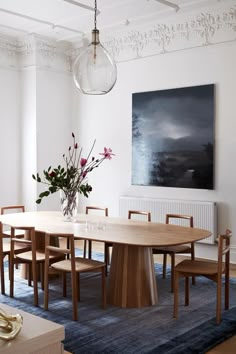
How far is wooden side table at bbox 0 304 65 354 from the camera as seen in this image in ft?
4.25

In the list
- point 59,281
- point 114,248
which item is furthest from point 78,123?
point 114,248

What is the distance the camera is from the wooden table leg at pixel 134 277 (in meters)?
4.18

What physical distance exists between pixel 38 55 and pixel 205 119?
2976mm

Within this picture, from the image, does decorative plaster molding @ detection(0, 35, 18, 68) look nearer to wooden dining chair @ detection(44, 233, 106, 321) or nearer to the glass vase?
the glass vase

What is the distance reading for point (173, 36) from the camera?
648cm

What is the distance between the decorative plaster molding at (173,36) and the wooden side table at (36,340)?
5250 mm

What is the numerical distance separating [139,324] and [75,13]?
4329 millimetres

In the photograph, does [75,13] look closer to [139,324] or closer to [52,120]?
[52,120]

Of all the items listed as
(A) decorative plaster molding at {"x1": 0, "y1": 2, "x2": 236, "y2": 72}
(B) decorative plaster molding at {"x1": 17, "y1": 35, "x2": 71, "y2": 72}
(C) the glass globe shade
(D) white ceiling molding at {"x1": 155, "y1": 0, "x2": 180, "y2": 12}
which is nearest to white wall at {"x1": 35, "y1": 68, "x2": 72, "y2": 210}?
(B) decorative plaster molding at {"x1": 17, "y1": 35, "x2": 71, "y2": 72}

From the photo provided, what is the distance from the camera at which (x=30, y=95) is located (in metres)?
7.53

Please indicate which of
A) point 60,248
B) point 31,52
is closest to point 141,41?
point 31,52

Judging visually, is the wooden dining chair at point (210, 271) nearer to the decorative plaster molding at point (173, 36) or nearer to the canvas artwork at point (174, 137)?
the canvas artwork at point (174, 137)

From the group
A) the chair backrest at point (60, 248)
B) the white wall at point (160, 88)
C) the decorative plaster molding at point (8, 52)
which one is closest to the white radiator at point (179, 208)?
the white wall at point (160, 88)

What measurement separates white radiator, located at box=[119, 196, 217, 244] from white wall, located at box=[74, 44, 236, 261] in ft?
0.36
